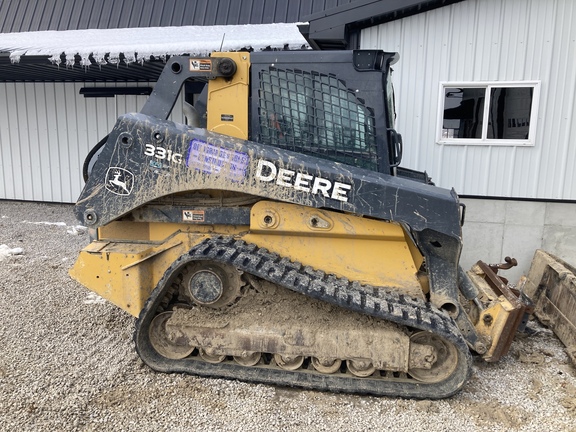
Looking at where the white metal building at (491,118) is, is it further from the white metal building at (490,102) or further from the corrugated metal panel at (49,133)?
the corrugated metal panel at (49,133)

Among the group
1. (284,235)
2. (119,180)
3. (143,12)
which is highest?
(143,12)

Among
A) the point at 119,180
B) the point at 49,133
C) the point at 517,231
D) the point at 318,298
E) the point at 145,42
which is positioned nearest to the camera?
the point at 318,298

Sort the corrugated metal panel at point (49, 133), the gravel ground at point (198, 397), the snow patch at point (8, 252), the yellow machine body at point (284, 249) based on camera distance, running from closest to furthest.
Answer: the gravel ground at point (198, 397) < the yellow machine body at point (284, 249) < the snow patch at point (8, 252) < the corrugated metal panel at point (49, 133)

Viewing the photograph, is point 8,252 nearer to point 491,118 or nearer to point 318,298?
point 318,298

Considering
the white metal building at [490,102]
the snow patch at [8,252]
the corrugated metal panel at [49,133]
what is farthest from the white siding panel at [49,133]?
the white metal building at [490,102]

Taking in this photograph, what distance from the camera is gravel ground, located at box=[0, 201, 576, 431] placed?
3.06 meters

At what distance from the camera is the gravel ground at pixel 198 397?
3.06 m

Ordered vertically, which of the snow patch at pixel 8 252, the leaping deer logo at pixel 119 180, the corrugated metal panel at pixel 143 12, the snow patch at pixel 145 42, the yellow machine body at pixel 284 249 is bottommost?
the snow patch at pixel 8 252

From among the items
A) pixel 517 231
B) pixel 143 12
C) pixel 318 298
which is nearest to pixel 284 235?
pixel 318 298

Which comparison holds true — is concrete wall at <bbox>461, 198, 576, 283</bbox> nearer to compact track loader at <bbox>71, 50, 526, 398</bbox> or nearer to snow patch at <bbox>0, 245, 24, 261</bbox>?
compact track loader at <bbox>71, 50, 526, 398</bbox>

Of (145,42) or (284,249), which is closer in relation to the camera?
(284,249)

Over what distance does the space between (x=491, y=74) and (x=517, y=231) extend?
83.6 inches

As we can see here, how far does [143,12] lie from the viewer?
952 cm

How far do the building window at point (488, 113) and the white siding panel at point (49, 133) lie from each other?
18.1 ft
